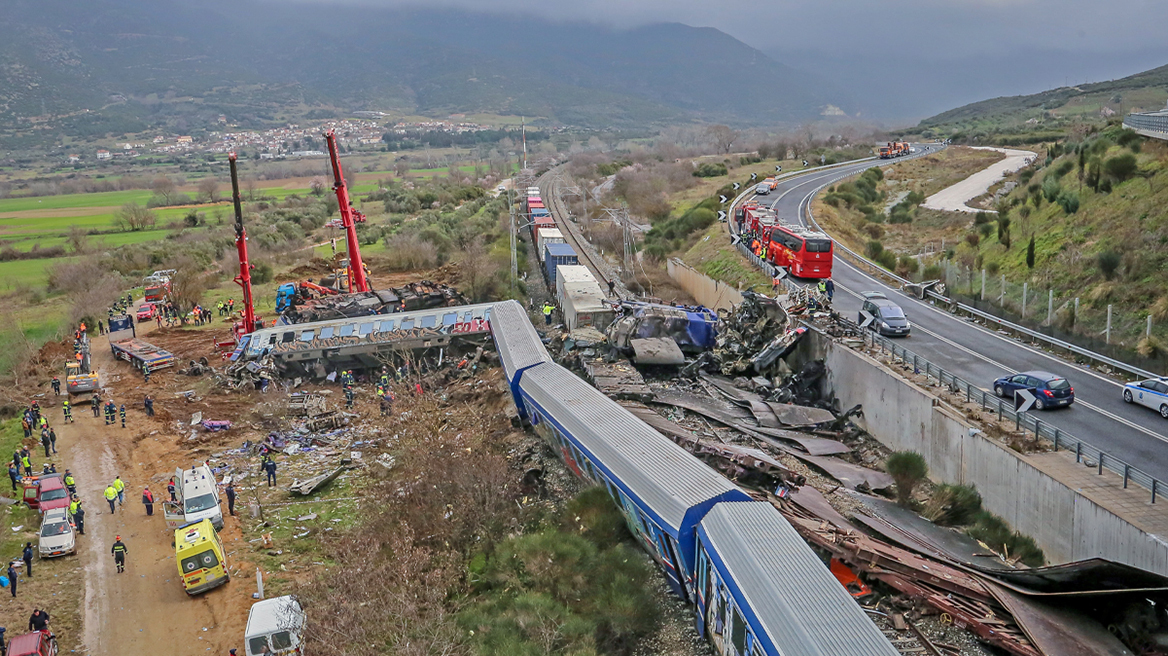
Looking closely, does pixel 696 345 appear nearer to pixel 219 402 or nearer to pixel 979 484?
pixel 979 484

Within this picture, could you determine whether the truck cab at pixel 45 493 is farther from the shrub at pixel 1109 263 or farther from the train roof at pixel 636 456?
the shrub at pixel 1109 263

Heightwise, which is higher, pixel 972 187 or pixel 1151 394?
pixel 972 187

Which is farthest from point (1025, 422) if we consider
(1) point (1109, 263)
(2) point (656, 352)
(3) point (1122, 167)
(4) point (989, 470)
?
(3) point (1122, 167)

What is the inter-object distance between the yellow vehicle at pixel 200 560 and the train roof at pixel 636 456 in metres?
9.02

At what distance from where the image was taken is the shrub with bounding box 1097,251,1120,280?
31609 mm

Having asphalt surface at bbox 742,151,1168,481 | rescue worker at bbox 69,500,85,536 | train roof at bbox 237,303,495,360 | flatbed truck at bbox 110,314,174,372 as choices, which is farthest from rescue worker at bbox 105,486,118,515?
asphalt surface at bbox 742,151,1168,481

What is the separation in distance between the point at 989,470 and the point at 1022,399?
338 centimetres

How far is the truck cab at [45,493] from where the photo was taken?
2562cm

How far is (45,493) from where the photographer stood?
26250 millimetres

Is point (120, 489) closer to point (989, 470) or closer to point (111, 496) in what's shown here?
point (111, 496)

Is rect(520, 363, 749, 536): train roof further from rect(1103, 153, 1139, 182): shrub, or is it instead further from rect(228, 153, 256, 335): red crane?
rect(1103, 153, 1139, 182): shrub

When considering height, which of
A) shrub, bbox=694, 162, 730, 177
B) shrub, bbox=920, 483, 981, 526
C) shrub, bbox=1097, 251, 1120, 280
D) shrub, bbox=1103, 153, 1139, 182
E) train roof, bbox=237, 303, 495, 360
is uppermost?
shrub, bbox=1103, 153, 1139, 182

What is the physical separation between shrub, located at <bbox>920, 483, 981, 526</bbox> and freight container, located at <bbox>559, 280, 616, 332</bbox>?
16344 millimetres

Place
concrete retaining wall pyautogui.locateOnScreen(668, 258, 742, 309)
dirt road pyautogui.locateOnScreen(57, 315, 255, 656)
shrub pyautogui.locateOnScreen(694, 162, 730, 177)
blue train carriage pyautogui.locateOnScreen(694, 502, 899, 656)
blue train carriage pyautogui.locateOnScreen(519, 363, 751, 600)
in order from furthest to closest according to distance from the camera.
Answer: shrub pyautogui.locateOnScreen(694, 162, 730, 177)
concrete retaining wall pyautogui.locateOnScreen(668, 258, 742, 309)
dirt road pyautogui.locateOnScreen(57, 315, 255, 656)
blue train carriage pyautogui.locateOnScreen(519, 363, 751, 600)
blue train carriage pyautogui.locateOnScreen(694, 502, 899, 656)
